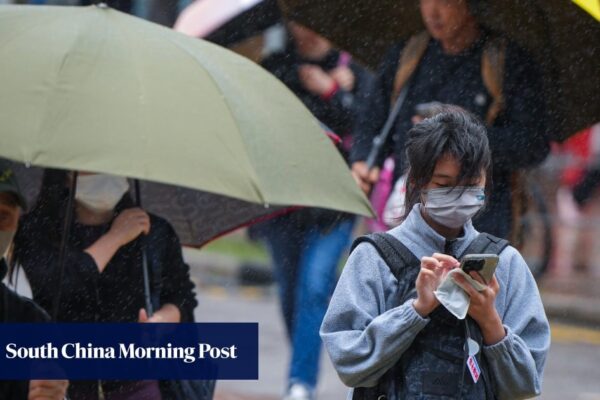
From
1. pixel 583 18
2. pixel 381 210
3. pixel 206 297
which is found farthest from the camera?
pixel 206 297

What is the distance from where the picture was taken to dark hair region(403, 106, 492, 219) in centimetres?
344

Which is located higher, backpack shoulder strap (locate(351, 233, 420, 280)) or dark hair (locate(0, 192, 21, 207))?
backpack shoulder strap (locate(351, 233, 420, 280))

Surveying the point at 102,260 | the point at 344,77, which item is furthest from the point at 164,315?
the point at 344,77

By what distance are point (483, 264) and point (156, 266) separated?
195 cm

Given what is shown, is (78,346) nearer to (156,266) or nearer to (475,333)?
(156,266)

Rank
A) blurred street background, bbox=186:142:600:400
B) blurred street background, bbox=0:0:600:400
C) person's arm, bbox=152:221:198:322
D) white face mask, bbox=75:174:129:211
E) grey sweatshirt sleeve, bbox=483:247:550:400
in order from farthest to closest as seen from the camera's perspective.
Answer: blurred street background, bbox=186:142:600:400 → blurred street background, bbox=0:0:600:400 → person's arm, bbox=152:221:198:322 → white face mask, bbox=75:174:129:211 → grey sweatshirt sleeve, bbox=483:247:550:400

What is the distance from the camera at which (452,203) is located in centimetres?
342

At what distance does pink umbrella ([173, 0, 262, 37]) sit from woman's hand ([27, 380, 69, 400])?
345cm

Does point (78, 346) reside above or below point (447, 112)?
below

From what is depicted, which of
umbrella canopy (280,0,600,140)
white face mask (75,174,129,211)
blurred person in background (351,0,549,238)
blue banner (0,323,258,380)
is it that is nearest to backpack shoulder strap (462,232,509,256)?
blue banner (0,323,258,380)

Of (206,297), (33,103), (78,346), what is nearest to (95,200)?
(78,346)

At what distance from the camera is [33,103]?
400 cm

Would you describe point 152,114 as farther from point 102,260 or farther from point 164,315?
point 164,315

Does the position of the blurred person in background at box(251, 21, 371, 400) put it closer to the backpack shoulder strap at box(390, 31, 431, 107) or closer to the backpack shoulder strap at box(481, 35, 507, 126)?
the backpack shoulder strap at box(390, 31, 431, 107)
